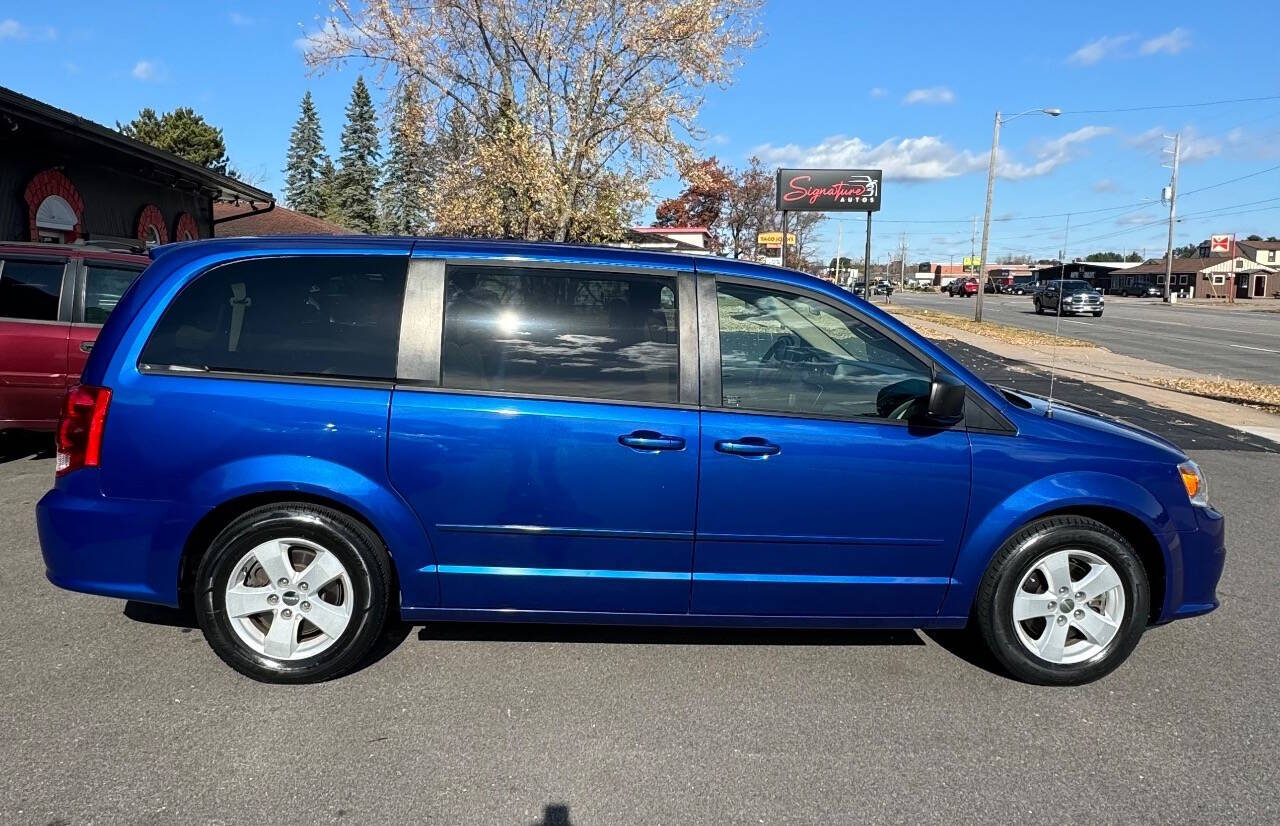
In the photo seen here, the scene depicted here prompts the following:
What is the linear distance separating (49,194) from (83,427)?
484 inches

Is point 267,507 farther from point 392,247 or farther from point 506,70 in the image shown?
point 506,70

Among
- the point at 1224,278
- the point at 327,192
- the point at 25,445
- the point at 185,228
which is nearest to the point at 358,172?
the point at 327,192

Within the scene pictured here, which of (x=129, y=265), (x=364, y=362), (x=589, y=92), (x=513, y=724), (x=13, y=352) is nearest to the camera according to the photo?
(x=513, y=724)

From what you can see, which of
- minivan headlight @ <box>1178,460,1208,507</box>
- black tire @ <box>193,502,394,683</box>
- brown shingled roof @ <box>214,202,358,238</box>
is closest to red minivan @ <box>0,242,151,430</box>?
black tire @ <box>193,502,394,683</box>

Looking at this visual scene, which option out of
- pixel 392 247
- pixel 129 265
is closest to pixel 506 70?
pixel 129 265

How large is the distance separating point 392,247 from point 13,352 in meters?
4.92

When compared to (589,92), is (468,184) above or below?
below

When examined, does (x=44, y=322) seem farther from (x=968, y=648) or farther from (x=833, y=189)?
(x=833, y=189)

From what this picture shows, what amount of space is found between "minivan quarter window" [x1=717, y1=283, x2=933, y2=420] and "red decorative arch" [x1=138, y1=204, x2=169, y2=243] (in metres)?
16.4

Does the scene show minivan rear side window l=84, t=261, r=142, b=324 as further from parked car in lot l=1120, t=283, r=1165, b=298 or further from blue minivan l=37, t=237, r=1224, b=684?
parked car in lot l=1120, t=283, r=1165, b=298

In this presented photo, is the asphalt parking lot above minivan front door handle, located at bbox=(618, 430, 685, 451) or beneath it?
beneath

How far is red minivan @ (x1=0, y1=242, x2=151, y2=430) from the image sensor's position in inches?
271

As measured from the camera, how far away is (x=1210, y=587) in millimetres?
3871

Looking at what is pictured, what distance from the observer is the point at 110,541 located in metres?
3.53
